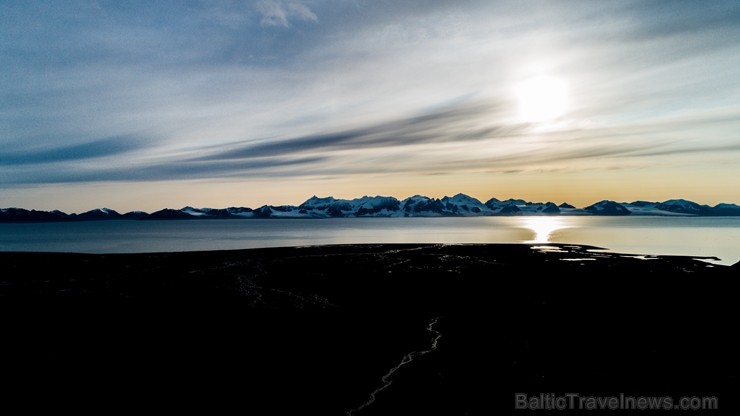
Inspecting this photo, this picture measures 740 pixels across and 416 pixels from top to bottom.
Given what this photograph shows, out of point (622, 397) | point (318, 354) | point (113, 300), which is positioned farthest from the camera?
point (113, 300)

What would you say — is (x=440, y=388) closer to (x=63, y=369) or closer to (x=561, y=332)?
(x=561, y=332)

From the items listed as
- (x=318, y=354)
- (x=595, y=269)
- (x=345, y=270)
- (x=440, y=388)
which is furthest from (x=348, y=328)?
(x=595, y=269)

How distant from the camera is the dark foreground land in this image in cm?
1462

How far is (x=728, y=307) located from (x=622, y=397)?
18246 mm

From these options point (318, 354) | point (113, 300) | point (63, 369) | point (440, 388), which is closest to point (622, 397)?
point (440, 388)

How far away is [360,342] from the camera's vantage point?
20.5 m

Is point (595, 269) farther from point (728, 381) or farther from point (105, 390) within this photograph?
point (105, 390)

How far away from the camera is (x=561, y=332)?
2184 centimetres

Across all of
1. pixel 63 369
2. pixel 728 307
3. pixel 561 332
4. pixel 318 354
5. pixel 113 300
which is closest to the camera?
pixel 63 369

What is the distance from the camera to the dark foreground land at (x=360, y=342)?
→ 14625 millimetres

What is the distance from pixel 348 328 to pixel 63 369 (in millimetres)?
12815

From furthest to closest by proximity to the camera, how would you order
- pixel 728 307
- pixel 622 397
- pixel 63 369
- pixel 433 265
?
1. pixel 433 265
2. pixel 728 307
3. pixel 63 369
4. pixel 622 397

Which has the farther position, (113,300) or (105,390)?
(113,300)

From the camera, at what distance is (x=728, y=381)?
15.2m
